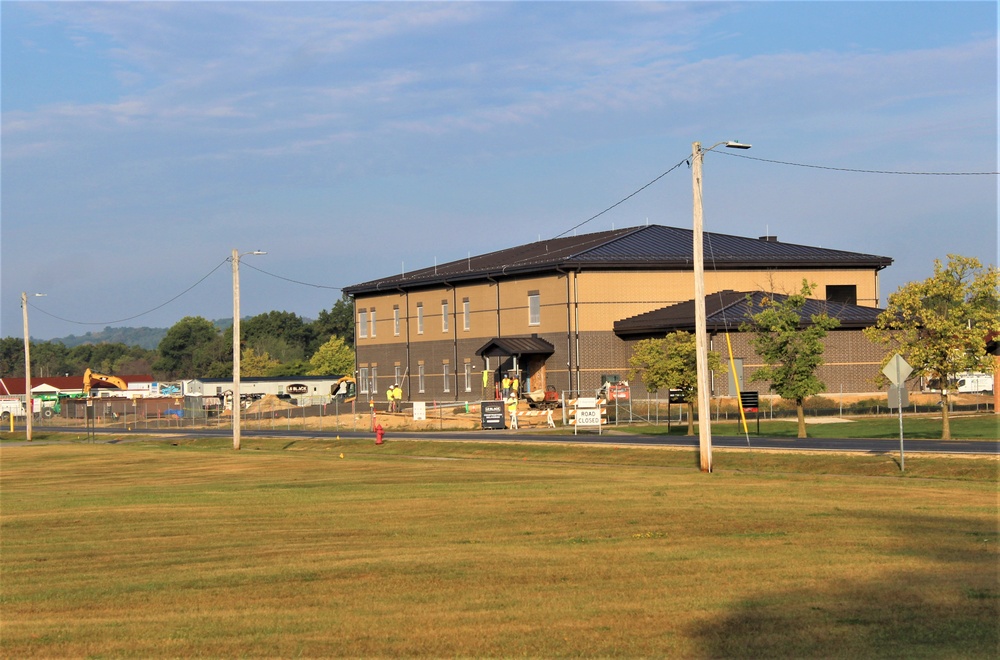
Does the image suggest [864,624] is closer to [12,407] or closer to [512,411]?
Answer: [512,411]

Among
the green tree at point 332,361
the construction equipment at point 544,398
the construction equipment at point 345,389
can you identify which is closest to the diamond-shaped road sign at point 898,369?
the construction equipment at point 544,398

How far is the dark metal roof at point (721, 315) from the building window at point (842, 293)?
10.0 meters

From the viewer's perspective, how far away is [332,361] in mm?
162750

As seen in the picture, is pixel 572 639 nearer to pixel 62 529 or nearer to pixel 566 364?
pixel 62 529

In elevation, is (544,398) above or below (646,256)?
below

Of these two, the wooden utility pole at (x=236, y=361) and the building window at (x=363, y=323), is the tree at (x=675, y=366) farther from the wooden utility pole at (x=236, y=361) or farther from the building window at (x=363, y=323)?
the building window at (x=363, y=323)

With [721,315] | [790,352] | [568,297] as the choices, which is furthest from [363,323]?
A: [790,352]

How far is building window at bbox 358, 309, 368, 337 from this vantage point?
327ft

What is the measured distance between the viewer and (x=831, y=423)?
53500 millimetres

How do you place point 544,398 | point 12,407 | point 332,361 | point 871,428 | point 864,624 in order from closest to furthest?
point 864,624 < point 871,428 < point 544,398 < point 12,407 < point 332,361

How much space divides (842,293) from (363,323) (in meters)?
40.1

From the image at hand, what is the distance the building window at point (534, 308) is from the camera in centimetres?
7888

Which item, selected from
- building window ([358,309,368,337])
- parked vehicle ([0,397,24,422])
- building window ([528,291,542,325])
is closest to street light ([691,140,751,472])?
building window ([528,291,542,325])

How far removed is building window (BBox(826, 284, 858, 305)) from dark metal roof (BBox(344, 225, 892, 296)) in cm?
151
